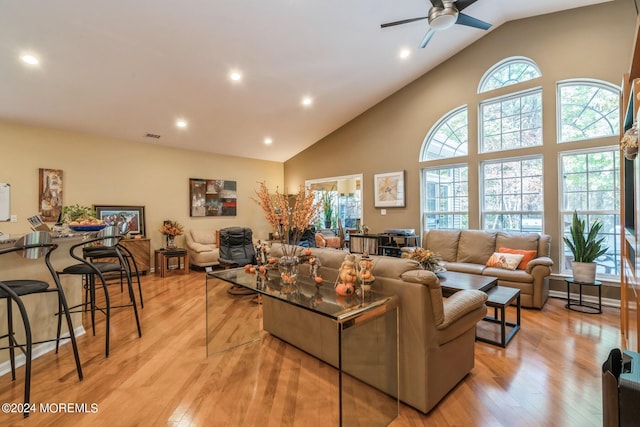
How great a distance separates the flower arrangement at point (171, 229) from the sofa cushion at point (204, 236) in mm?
338

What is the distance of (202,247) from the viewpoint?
21.0 feet

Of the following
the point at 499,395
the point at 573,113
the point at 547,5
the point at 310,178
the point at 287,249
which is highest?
the point at 547,5

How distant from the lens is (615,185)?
13.2 feet

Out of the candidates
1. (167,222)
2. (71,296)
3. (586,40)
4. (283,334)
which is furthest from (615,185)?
(167,222)

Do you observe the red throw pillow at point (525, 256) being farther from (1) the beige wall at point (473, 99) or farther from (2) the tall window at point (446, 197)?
Result: (2) the tall window at point (446, 197)

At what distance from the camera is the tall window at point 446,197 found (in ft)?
18.0

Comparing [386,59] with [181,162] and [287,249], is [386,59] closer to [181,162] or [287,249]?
[287,249]

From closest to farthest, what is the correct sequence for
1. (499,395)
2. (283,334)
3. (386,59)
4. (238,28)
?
(499,395), (283,334), (238,28), (386,59)

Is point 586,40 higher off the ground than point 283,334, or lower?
higher

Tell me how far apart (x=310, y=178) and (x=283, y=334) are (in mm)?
5448

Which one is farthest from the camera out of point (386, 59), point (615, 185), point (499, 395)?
point (386, 59)

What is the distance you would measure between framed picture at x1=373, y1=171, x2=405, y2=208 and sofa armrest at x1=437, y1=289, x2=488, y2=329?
4.02m

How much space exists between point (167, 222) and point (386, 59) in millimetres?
5452

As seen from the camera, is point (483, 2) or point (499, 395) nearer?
point (499, 395)
